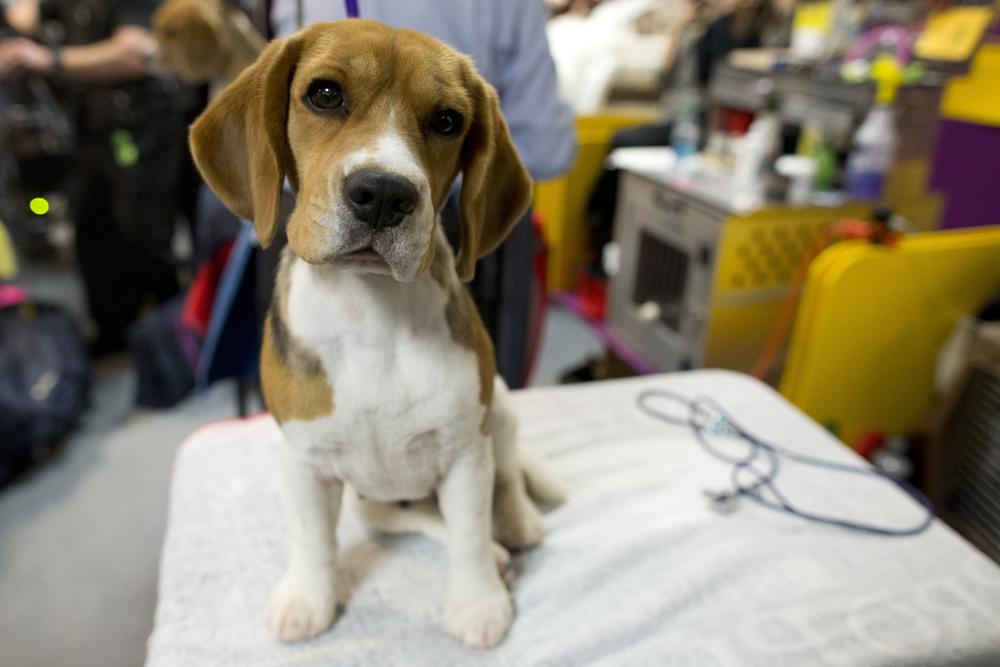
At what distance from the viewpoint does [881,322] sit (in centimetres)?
158

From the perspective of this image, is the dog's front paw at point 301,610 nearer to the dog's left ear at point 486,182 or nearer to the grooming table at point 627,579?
the grooming table at point 627,579

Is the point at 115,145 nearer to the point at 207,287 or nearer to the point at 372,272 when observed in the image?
the point at 207,287

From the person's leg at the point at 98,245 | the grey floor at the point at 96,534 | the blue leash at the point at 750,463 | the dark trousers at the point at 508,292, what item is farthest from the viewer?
the person's leg at the point at 98,245

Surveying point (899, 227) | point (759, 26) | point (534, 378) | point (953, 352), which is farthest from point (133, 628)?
point (759, 26)

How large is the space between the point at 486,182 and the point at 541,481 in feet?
1.72

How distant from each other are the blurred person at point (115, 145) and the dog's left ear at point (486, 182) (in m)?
1.93

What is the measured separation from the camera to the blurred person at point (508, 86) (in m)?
0.96

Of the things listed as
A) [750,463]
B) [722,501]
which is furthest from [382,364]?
[750,463]

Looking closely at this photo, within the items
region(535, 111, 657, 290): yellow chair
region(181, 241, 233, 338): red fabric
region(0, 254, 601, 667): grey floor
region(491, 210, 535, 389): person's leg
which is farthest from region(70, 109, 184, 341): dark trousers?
region(491, 210, 535, 389): person's leg

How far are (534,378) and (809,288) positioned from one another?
1.12 meters

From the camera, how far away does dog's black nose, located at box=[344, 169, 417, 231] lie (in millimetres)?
590

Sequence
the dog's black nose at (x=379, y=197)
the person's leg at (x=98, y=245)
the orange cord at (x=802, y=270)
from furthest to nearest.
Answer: the person's leg at (x=98, y=245)
the orange cord at (x=802, y=270)
the dog's black nose at (x=379, y=197)

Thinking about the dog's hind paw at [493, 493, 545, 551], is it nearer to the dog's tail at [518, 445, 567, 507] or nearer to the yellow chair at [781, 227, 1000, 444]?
the dog's tail at [518, 445, 567, 507]

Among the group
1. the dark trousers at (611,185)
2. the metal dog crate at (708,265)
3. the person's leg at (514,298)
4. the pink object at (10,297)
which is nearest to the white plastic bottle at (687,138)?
the dark trousers at (611,185)
